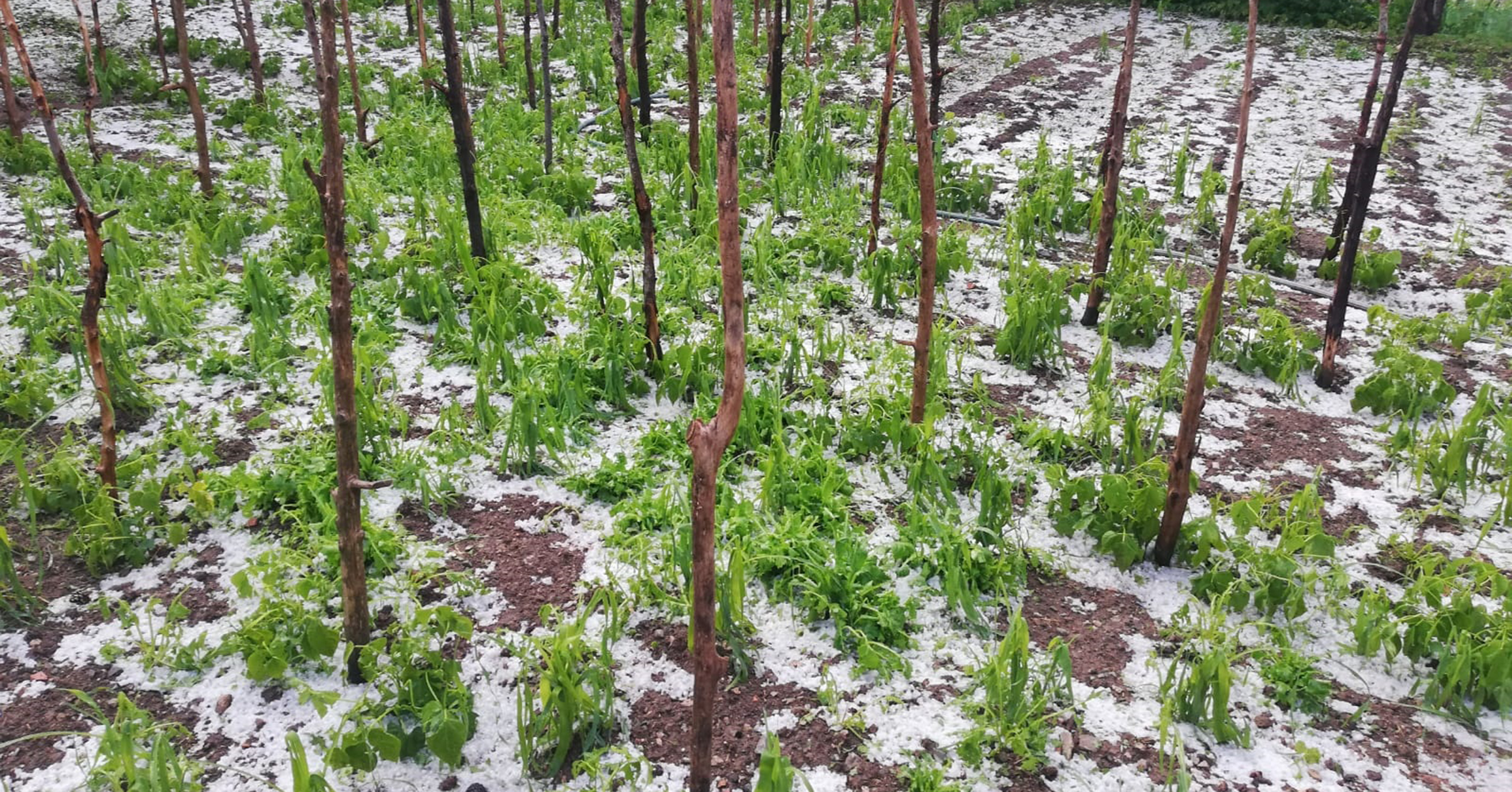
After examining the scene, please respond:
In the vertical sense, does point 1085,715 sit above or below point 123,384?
below

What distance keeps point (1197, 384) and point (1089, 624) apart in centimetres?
102

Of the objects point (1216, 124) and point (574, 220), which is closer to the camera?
point (574, 220)

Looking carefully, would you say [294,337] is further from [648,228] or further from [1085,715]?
[1085,715]

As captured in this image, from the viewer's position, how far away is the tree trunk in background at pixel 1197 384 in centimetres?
333

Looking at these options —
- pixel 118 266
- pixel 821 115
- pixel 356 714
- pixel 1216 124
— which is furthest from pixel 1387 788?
pixel 1216 124

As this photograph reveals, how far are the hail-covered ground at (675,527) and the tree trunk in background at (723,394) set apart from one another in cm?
56

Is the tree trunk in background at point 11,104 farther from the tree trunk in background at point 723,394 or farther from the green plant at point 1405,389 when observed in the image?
the green plant at point 1405,389

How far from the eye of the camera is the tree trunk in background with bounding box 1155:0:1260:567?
10.9ft

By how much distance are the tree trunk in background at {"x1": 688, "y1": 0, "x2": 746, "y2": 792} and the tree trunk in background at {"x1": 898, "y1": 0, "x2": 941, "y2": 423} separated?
161 centimetres

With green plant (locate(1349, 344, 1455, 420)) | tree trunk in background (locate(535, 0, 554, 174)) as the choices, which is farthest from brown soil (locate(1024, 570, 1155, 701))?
tree trunk in background (locate(535, 0, 554, 174))

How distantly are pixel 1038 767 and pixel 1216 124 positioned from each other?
877cm

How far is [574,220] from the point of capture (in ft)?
23.2

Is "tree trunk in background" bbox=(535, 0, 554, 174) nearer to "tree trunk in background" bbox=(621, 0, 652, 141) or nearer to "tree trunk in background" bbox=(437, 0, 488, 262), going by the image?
"tree trunk in background" bbox=(621, 0, 652, 141)

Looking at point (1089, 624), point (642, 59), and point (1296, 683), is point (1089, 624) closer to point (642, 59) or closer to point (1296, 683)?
point (1296, 683)
